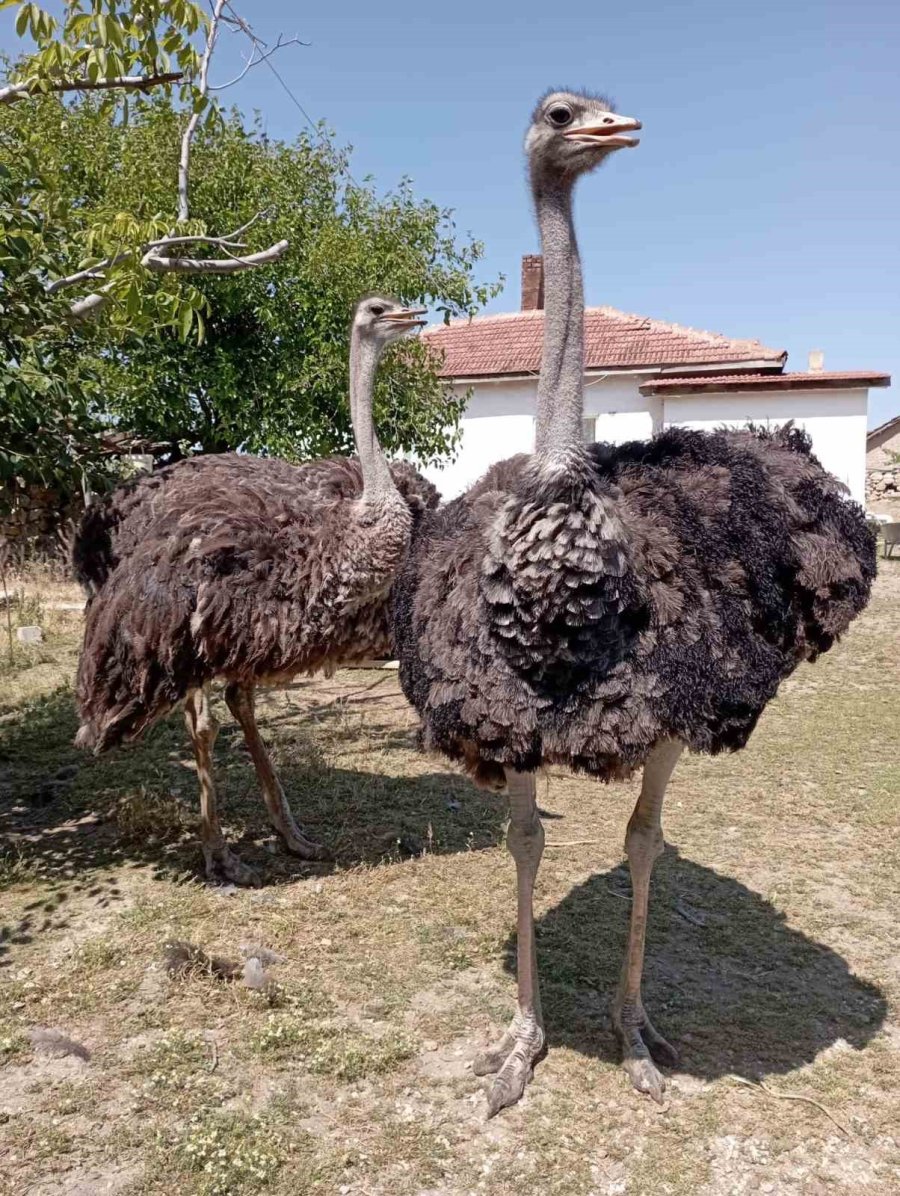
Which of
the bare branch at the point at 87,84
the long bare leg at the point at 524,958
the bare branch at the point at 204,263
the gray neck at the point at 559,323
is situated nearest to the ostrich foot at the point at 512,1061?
the long bare leg at the point at 524,958

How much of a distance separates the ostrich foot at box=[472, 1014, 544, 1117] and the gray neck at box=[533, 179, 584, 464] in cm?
174

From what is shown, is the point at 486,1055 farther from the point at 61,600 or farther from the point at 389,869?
the point at 61,600

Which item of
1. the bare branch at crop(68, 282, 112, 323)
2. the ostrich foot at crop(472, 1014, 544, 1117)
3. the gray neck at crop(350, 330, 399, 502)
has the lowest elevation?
the ostrich foot at crop(472, 1014, 544, 1117)

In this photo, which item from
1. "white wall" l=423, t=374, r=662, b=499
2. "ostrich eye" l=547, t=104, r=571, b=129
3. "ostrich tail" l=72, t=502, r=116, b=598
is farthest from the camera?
"white wall" l=423, t=374, r=662, b=499

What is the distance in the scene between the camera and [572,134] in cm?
250

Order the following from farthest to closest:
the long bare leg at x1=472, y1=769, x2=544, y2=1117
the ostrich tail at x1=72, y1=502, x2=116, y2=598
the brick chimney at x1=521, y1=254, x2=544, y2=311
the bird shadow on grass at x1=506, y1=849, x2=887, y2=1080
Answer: the brick chimney at x1=521, y1=254, x2=544, y2=311 → the ostrich tail at x1=72, y1=502, x2=116, y2=598 → the bird shadow on grass at x1=506, y1=849, x2=887, y2=1080 → the long bare leg at x1=472, y1=769, x2=544, y2=1117

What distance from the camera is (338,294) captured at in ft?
19.6

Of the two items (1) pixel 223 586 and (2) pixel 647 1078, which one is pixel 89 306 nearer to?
(1) pixel 223 586

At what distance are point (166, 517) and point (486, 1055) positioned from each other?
232cm

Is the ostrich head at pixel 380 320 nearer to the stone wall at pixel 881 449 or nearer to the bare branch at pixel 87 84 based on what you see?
the bare branch at pixel 87 84

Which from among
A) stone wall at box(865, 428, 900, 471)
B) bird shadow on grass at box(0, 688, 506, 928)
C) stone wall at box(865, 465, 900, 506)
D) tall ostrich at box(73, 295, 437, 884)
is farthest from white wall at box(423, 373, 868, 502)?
stone wall at box(865, 428, 900, 471)

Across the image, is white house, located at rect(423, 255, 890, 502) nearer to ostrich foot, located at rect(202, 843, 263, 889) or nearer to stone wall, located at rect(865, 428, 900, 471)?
ostrich foot, located at rect(202, 843, 263, 889)

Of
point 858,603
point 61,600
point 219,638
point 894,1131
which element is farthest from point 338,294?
point 61,600

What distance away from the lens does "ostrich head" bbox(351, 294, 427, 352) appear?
4609mm
